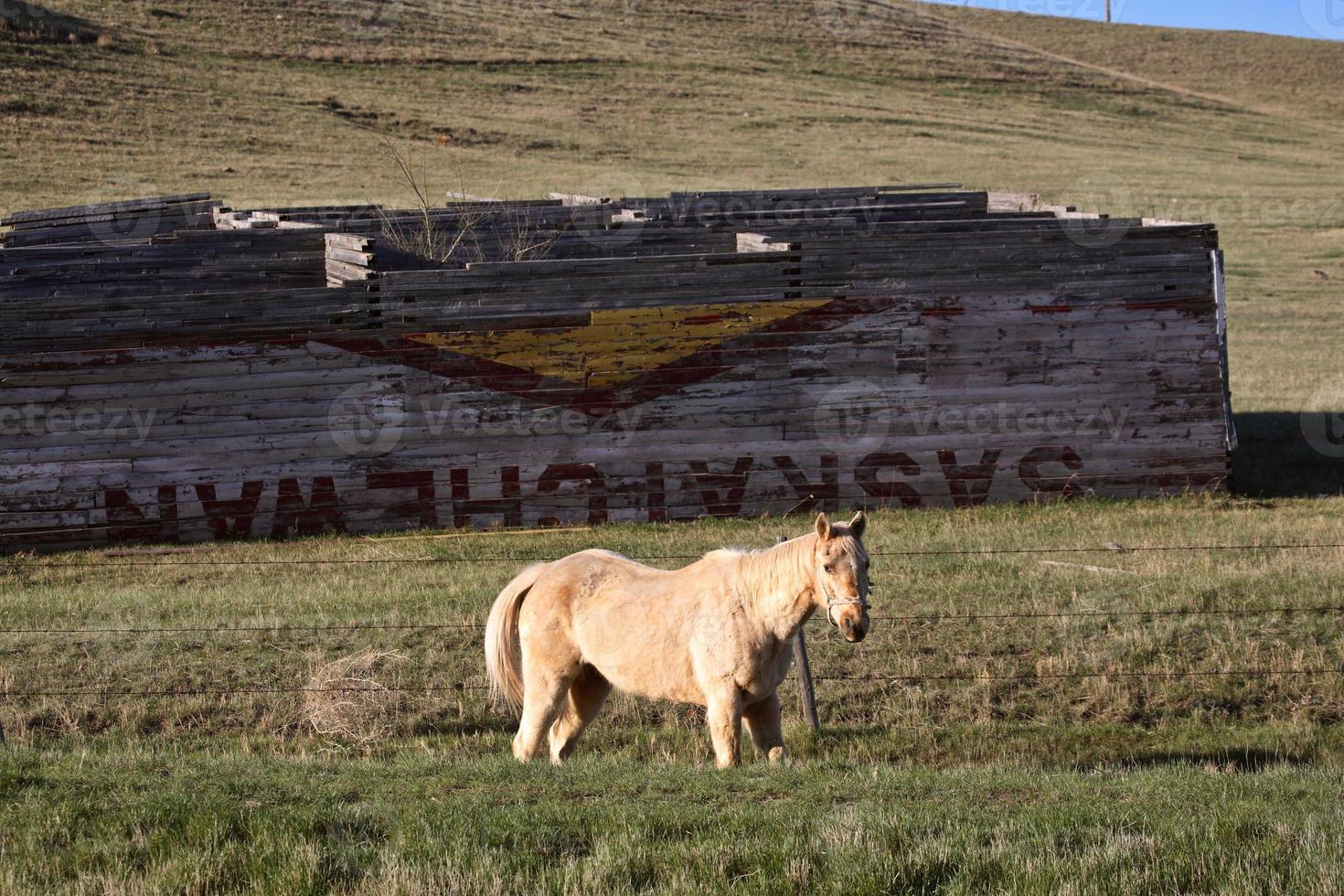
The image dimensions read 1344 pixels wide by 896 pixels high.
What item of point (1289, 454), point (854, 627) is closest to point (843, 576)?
point (854, 627)

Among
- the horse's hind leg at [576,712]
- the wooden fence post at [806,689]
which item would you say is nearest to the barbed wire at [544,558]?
the wooden fence post at [806,689]

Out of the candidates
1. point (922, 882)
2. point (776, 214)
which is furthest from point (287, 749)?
point (776, 214)

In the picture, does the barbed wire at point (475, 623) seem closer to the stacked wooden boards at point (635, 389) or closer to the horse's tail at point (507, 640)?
the horse's tail at point (507, 640)

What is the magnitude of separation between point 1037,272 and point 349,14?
169ft

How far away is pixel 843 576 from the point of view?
7371 millimetres

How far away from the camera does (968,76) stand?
67625 mm

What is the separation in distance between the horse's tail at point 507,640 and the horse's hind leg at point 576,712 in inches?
12.6

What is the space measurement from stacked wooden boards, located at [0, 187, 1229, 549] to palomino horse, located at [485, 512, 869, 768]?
8899 mm

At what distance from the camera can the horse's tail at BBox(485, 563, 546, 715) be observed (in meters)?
8.65

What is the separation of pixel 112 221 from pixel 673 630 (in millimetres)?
22737

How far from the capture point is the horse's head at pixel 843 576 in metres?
7.26

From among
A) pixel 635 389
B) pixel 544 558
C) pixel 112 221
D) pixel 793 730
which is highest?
pixel 112 221

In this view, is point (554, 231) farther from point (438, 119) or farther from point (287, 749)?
point (438, 119)

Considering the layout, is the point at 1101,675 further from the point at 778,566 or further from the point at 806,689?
the point at 778,566
